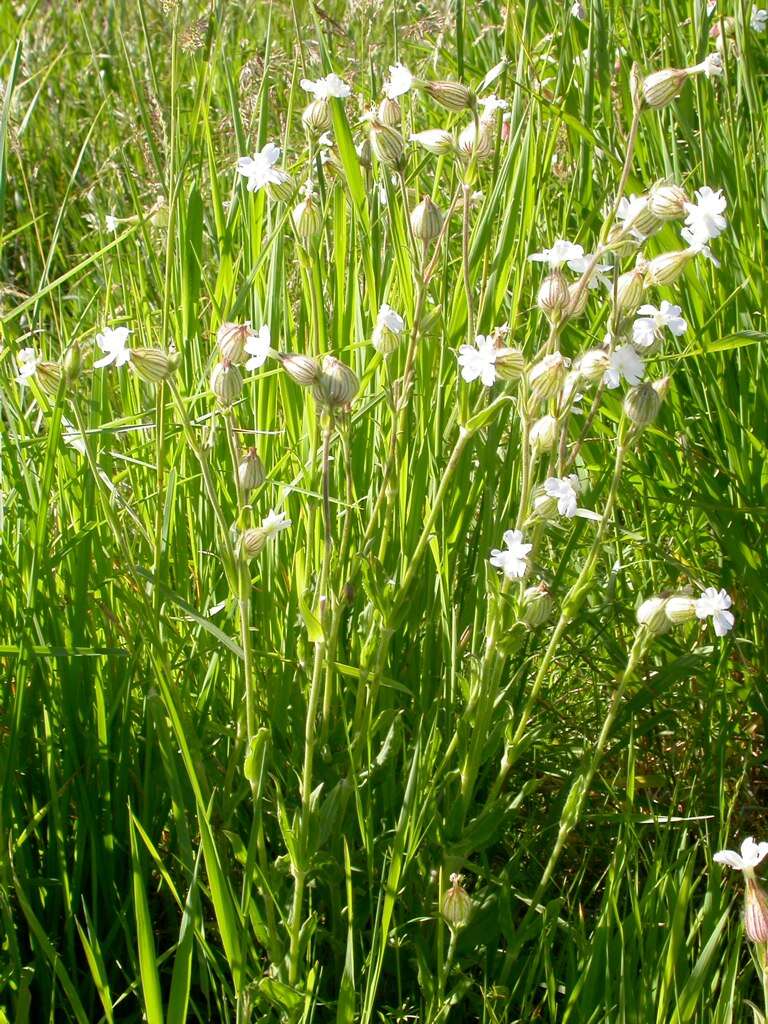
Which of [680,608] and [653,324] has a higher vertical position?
[653,324]

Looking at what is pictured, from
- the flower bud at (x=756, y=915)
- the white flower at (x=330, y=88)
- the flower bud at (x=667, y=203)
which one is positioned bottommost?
the flower bud at (x=756, y=915)

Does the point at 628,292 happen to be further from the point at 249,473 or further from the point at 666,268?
the point at 249,473

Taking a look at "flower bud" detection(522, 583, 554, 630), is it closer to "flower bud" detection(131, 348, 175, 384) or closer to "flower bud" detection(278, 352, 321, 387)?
"flower bud" detection(278, 352, 321, 387)

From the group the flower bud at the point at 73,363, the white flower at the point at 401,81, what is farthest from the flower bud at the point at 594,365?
the flower bud at the point at 73,363

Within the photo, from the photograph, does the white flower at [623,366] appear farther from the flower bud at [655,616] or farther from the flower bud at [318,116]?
the flower bud at [318,116]

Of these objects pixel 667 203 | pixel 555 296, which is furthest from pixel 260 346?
pixel 667 203

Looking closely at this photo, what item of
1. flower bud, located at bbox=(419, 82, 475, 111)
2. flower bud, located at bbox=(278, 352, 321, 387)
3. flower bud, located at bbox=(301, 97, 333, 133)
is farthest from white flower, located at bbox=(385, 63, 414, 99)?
flower bud, located at bbox=(278, 352, 321, 387)
